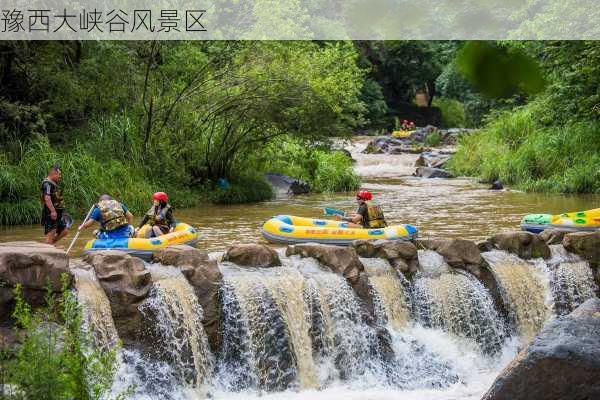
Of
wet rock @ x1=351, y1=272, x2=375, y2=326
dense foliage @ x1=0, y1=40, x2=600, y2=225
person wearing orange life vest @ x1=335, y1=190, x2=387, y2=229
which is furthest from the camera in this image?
dense foliage @ x1=0, y1=40, x2=600, y2=225

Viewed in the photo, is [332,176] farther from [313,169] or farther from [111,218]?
[111,218]

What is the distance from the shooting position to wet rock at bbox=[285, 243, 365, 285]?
8.80 m

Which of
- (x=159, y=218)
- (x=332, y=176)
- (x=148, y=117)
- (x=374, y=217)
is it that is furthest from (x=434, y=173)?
(x=159, y=218)

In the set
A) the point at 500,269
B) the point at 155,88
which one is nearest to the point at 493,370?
the point at 500,269

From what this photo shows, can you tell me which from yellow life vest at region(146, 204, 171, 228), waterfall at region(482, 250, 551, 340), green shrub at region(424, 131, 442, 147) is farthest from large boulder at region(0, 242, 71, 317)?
green shrub at region(424, 131, 442, 147)

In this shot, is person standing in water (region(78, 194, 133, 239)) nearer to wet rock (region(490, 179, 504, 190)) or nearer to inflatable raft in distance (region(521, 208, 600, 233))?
inflatable raft in distance (region(521, 208, 600, 233))

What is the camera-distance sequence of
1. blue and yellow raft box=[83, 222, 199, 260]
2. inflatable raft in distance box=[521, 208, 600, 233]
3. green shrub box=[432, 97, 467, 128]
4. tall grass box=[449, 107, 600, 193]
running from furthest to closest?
tall grass box=[449, 107, 600, 193]
inflatable raft in distance box=[521, 208, 600, 233]
blue and yellow raft box=[83, 222, 199, 260]
green shrub box=[432, 97, 467, 128]

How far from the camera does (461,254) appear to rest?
9.61 meters

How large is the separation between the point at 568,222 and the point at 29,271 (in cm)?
784

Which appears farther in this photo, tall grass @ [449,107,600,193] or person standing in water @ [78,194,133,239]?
tall grass @ [449,107,600,193]

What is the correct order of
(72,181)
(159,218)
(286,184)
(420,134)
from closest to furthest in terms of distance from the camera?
(159,218)
(72,181)
(286,184)
(420,134)

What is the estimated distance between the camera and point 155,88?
1667cm

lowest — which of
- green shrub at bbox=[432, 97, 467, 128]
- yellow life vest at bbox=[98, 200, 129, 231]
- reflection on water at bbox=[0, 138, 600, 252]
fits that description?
reflection on water at bbox=[0, 138, 600, 252]

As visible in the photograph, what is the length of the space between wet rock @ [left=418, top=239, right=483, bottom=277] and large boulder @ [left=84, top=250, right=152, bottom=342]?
379 cm
